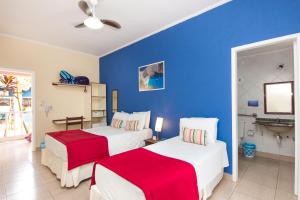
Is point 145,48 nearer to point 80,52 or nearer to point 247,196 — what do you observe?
point 80,52

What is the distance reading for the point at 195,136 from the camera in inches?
95.4

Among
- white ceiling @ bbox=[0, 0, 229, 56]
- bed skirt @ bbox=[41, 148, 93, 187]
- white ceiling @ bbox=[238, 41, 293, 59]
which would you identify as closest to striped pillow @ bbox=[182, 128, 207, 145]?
bed skirt @ bbox=[41, 148, 93, 187]

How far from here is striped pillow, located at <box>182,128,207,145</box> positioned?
236cm

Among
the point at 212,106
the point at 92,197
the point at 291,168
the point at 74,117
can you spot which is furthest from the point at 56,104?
the point at 291,168

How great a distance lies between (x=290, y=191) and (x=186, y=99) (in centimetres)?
201

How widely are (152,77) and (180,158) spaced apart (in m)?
2.30

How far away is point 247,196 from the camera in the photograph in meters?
2.02

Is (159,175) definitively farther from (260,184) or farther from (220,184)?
(260,184)

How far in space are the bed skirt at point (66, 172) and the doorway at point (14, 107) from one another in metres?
3.39

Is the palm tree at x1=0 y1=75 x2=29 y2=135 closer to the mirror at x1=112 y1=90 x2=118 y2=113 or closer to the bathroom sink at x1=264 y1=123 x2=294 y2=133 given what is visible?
the mirror at x1=112 y1=90 x2=118 y2=113

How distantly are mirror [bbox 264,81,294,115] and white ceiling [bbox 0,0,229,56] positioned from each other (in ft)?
7.37

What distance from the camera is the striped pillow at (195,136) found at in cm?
236

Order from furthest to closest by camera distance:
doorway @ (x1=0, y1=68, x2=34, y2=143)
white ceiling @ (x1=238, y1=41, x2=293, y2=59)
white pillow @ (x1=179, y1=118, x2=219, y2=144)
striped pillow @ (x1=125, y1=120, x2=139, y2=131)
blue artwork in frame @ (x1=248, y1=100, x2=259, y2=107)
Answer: doorway @ (x1=0, y1=68, x2=34, y2=143)
blue artwork in frame @ (x1=248, y1=100, x2=259, y2=107)
striped pillow @ (x1=125, y1=120, x2=139, y2=131)
white ceiling @ (x1=238, y1=41, x2=293, y2=59)
white pillow @ (x1=179, y1=118, x2=219, y2=144)

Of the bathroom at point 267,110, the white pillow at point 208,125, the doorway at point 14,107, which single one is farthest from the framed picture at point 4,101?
the bathroom at point 267,110
